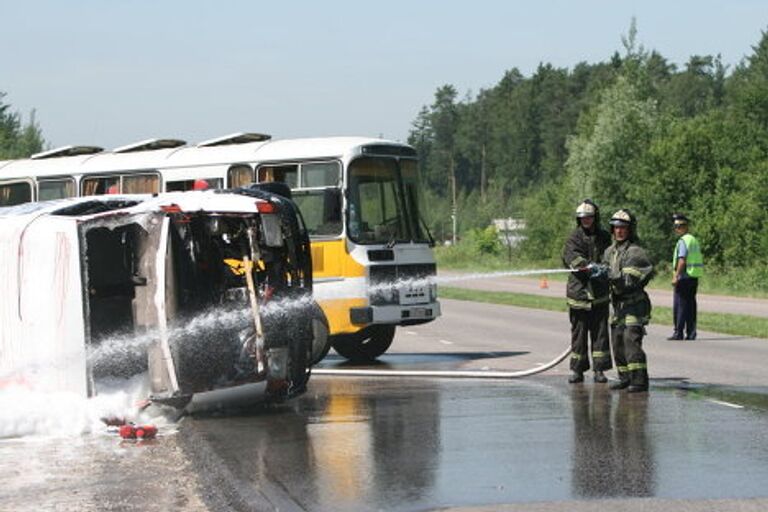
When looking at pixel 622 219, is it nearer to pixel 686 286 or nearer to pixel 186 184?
pixel 686 286

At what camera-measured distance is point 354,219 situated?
59.8 ft

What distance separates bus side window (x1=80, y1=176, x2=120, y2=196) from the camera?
2187cm

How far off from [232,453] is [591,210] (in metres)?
5.64

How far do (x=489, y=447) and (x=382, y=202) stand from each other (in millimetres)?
8565

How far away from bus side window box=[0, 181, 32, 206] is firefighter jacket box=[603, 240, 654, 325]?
12493mm

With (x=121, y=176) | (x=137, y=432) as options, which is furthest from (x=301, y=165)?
(x=137, y=432)

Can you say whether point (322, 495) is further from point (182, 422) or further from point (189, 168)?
point (189, 168)

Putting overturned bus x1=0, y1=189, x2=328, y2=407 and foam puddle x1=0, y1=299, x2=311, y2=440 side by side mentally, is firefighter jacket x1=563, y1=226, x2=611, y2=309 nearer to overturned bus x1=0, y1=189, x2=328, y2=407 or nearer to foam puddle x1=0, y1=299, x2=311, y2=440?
overturned bus x1=0, y1=189, x2=328, y2=407

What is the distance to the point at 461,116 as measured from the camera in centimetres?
19638

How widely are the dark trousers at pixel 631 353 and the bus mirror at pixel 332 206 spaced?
5.09 meters

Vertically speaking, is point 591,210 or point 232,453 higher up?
point 591,210

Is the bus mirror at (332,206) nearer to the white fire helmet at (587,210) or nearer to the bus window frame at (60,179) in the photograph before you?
the white fire helmet at (587,210)

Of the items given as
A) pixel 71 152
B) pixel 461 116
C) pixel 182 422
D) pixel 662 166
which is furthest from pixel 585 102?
pixel 182 422

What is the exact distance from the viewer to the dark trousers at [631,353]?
13.9m
